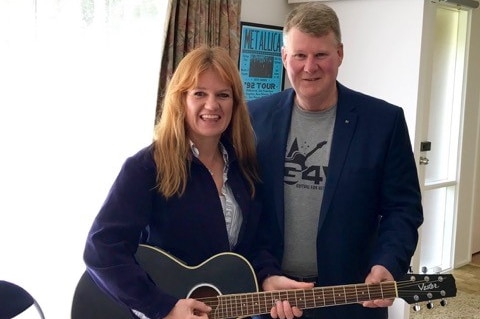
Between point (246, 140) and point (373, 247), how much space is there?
0.51 metres

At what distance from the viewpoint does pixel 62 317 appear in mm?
2961

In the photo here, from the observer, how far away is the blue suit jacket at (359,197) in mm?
1722

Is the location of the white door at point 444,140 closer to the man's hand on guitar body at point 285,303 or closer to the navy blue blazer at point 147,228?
the man's hand on guitar body at point 285,303

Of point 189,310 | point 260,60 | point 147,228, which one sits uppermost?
point 260,60

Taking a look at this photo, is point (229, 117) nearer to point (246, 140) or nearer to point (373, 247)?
point (246, 140)

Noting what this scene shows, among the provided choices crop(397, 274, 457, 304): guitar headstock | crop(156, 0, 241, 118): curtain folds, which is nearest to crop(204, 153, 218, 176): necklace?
crop(397, 274, 457, 304): guitar headstock

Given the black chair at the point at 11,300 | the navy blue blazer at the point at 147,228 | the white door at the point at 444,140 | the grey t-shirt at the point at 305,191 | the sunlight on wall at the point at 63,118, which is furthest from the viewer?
the white door at the point at 444,140

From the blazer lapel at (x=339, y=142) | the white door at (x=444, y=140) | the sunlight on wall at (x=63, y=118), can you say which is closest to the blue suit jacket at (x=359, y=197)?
the blazer lapel at (x=339, y=142)

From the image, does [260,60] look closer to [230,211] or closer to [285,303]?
[230,211]

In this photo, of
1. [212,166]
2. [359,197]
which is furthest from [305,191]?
[212,166]

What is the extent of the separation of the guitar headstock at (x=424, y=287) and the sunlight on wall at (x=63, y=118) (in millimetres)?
1778

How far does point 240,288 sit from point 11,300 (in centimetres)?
81

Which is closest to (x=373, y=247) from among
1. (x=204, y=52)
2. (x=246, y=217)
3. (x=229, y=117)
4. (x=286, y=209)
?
(x=286, y=209)

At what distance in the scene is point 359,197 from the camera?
68.2 inches
